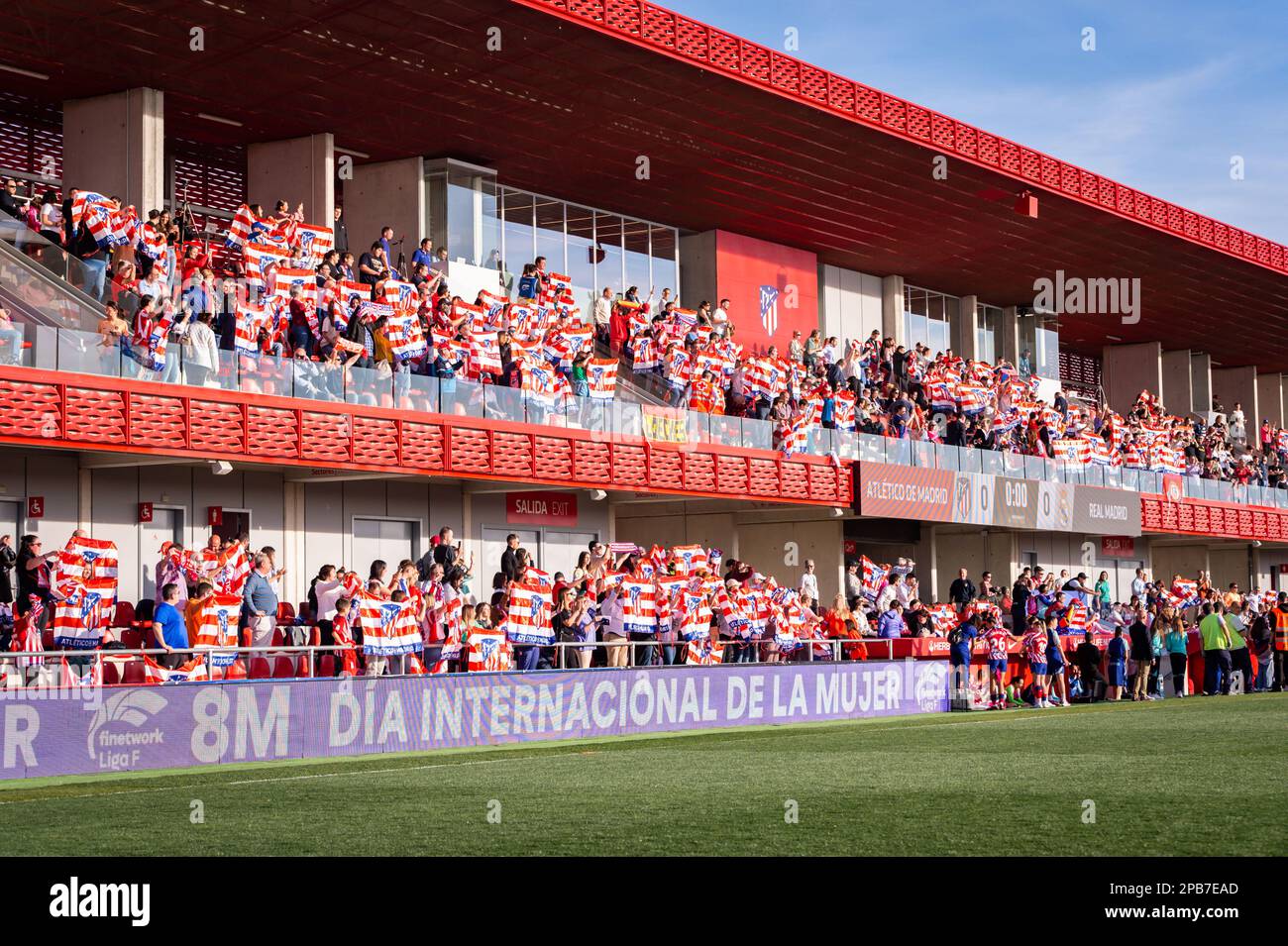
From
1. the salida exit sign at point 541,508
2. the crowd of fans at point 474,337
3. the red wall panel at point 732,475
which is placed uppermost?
the crowd of fans at point 474,337

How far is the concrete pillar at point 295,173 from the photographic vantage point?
33.0m

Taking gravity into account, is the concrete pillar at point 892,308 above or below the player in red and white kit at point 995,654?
above

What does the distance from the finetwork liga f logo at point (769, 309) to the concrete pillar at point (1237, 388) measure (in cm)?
2803

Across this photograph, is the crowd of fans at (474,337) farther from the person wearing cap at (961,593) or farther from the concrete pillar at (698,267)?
the person wearing cap at (961,593)

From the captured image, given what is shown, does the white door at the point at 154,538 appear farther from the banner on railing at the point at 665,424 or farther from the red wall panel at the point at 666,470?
the red wall panel at the point at 666,470

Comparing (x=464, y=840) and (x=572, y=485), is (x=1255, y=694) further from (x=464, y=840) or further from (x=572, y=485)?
(x=464, y=840)

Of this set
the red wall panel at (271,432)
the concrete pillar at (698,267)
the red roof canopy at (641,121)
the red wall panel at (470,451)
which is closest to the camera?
the red wall panel at (271,432)

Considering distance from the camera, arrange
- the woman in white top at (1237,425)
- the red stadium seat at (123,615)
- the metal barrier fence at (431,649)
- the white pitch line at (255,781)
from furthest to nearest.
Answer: the woman in white top at (1237,425) < the red stadium seat at (123,615) < the metal barrier fence at (431,649) < the white pitch line at (255,781)

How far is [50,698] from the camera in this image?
1789 centimetres

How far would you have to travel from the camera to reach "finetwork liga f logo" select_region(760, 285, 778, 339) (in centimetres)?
4334

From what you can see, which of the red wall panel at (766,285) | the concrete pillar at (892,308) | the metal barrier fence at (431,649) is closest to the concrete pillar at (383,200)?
the red wall panel at (766,285)

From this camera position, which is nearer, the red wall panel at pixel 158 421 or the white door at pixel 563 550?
the red wall panel at pixel 158 421

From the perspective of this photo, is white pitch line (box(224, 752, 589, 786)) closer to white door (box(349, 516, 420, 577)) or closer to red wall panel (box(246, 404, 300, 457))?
red wall panel (box(246, 404, 300, 457))
